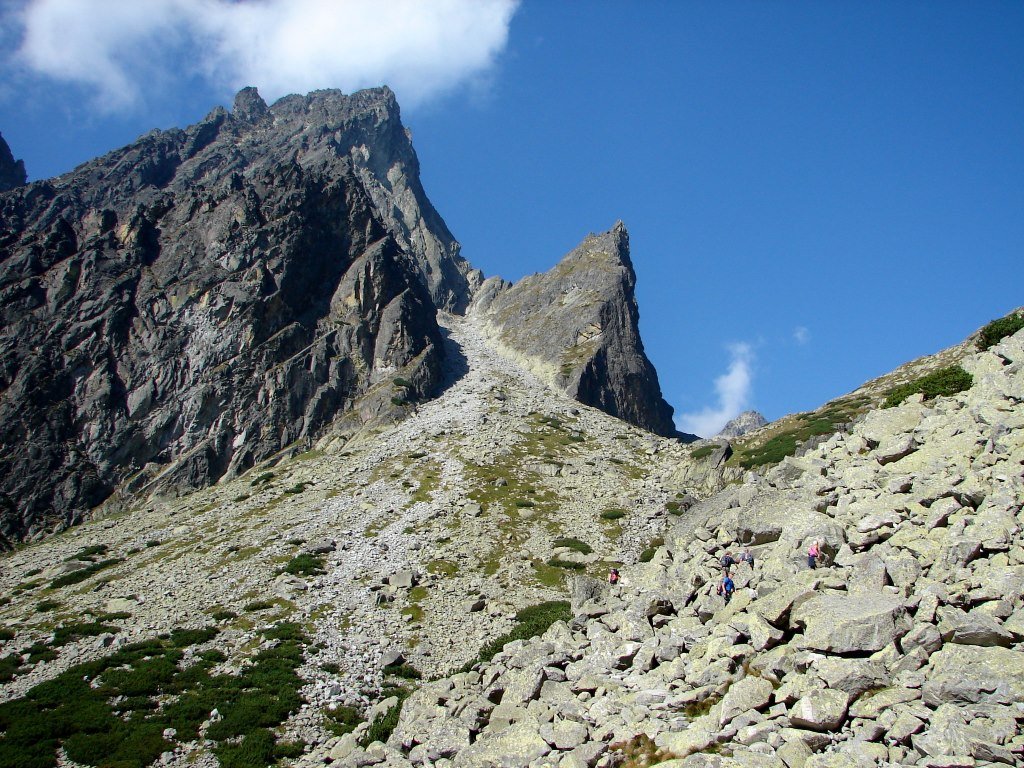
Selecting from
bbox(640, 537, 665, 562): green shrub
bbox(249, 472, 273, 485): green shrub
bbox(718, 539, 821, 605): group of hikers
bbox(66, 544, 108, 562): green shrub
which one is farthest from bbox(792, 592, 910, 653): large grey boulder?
bbox(249, 472, 273, 485): green shrub

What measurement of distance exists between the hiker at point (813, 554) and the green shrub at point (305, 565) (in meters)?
Result: 40.4

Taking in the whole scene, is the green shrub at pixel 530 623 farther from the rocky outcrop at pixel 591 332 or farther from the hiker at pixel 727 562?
the rocky outcrop at pixel 591 332

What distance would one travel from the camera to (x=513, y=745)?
18391mm

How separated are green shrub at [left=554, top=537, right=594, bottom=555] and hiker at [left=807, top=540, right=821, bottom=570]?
34.0 m

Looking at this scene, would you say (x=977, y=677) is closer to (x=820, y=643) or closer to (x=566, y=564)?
(x=820, y=643)

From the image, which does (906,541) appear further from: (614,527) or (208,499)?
(208,499)

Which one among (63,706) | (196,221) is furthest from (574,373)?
(63,706)

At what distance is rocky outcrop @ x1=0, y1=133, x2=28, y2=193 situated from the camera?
188 meters

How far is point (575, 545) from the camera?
178 ft

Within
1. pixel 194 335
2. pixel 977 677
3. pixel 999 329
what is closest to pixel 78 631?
pixel 977 677

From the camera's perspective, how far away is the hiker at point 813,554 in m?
20.2

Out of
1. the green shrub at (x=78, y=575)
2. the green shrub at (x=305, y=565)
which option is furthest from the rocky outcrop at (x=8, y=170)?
the green shrub at (x=305, y=565)

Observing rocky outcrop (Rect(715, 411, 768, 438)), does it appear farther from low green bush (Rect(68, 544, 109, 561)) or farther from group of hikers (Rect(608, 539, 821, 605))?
group of hikers (Rect(608, 539, 821, 605))

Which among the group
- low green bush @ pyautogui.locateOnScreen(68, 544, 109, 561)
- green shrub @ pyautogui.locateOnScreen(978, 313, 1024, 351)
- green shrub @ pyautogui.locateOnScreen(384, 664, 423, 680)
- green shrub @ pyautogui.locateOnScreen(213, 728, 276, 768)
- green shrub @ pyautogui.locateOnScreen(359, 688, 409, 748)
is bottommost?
green shrub @ pyautogui.locateOnScreen(213, 728, 276, 768)
